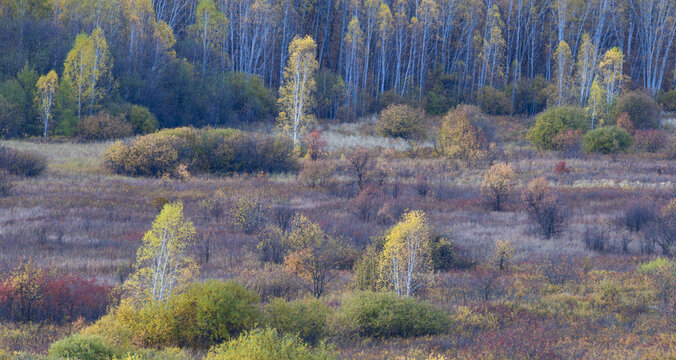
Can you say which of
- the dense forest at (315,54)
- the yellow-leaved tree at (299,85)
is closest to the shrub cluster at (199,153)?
the yellow-leaved tree at (299,85)

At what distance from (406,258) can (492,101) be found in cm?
4556

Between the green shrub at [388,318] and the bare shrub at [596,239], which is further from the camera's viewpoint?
the bare shrub at [596,239]

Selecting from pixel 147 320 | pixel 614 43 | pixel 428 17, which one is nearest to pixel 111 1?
pixel 428 17

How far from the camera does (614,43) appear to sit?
209ft

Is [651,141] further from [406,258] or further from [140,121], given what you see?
[140,121]

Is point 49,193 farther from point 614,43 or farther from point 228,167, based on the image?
point 614,43

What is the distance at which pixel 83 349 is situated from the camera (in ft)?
21.1

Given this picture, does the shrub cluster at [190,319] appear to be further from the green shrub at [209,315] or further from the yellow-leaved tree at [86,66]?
the yellow-leaved tree at [86,66]

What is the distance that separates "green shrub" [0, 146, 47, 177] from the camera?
23672 millimetres

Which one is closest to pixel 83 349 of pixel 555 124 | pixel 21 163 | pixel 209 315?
pixel 209 315

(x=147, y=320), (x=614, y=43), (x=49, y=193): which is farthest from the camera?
(x=614, y=43)

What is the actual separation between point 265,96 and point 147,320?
42489 mm

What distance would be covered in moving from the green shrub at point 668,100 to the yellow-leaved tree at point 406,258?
169 feet

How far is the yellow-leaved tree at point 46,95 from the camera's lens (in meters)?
35.0
